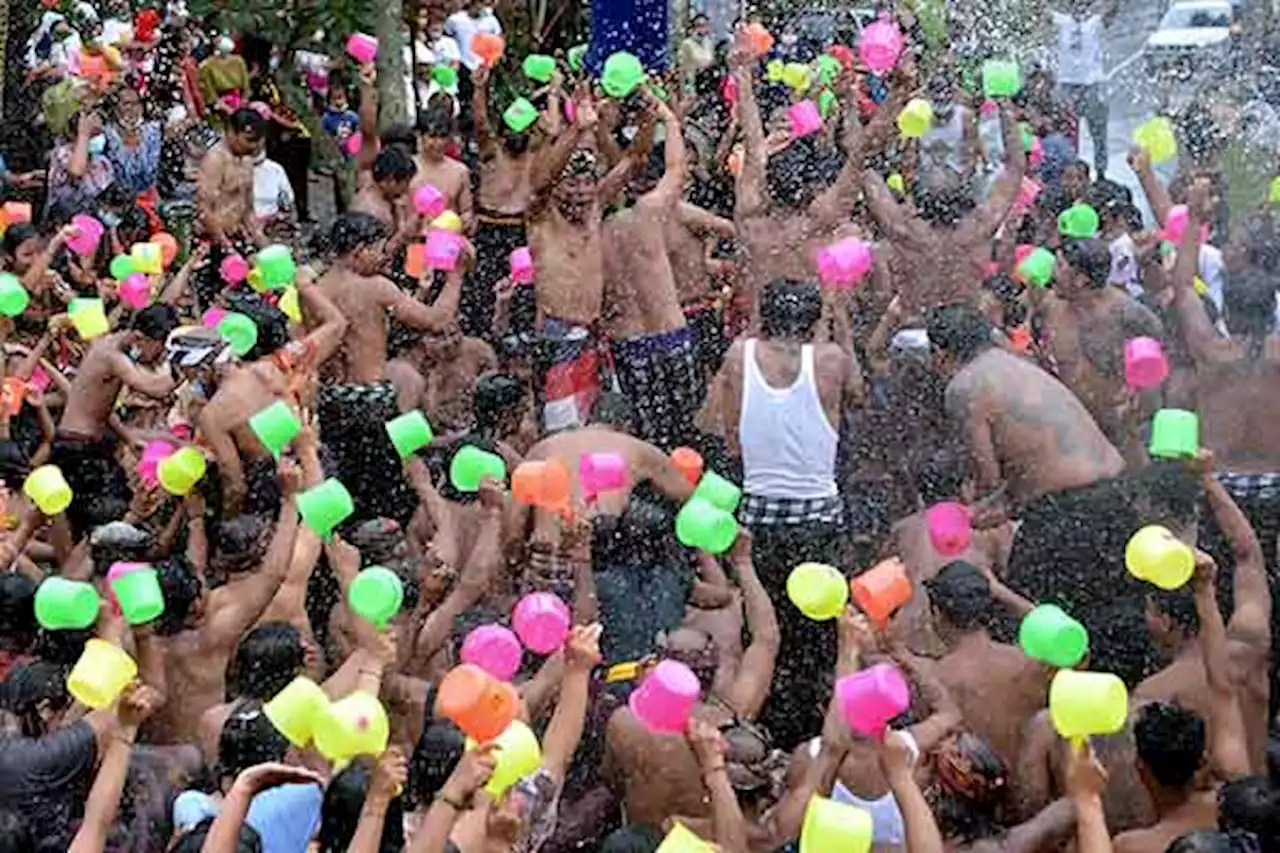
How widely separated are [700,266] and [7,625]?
348 centimetres

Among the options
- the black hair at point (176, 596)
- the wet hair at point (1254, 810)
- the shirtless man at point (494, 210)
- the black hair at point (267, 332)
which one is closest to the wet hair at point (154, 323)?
the black hair at point (267, 332)

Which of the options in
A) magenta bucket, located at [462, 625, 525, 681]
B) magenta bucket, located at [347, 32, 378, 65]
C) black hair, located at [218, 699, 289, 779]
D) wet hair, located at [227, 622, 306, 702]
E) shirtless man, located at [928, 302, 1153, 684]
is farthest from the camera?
magenta bucket, located at [347, 32, 378, 65]

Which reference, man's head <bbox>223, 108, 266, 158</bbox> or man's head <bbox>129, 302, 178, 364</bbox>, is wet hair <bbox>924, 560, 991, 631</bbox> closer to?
man's head <bbox>129, 302, 178, 364</bbox>

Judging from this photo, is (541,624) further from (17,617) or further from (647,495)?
(17,617)

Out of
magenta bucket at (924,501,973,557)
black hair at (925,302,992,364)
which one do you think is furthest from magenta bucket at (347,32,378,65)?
magenta bucket at (924,501,973,557)

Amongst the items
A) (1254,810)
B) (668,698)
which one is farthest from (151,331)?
(1254,810)

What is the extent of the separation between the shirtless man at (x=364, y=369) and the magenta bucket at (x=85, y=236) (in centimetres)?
209

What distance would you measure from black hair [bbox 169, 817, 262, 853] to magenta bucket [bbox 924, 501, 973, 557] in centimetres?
213

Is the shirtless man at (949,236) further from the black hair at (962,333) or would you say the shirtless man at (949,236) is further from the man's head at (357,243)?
the man's head at (357,243)

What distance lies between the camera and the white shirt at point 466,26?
12.6 meters

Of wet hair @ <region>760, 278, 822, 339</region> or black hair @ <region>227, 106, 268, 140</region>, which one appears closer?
wet hair @ <region>760, 278, 822, 339</region>

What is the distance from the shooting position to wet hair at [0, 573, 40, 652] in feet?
16.0

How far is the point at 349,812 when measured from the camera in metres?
3.69

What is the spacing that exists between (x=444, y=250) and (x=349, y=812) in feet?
12.0
